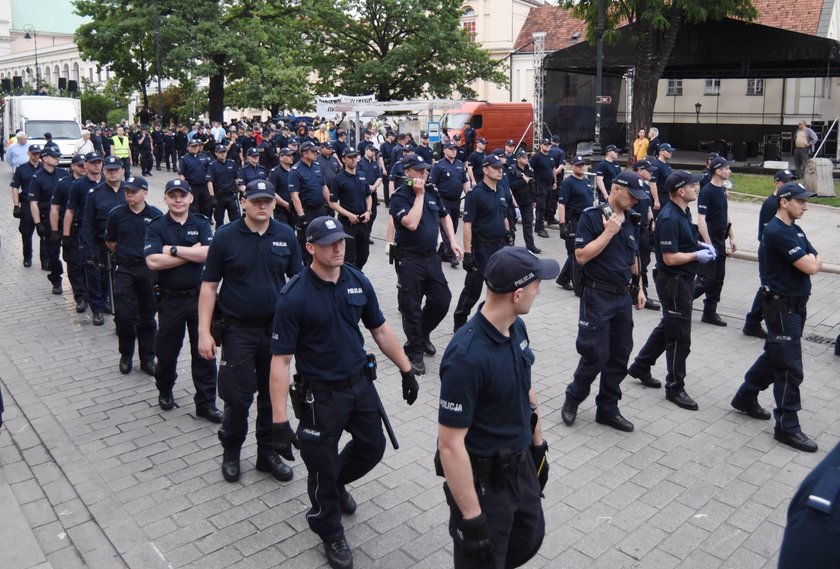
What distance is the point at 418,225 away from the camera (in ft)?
26.3

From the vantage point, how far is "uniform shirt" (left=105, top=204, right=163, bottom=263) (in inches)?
296

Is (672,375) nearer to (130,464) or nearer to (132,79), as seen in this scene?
(130,464)

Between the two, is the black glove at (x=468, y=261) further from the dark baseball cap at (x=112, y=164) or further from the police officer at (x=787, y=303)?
the dark baseball cap at (x=112, y=164)

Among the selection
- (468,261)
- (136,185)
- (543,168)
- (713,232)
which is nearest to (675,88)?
(543,168)

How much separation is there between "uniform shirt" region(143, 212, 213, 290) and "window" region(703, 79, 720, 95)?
1632 inches

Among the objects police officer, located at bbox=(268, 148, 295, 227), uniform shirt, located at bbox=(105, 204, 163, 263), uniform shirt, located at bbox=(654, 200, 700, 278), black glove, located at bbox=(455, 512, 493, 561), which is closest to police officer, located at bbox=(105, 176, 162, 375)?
uniform shirt, located at bbox=(105, 204, 163, 263)

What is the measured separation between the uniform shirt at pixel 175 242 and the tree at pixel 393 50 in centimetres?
3877

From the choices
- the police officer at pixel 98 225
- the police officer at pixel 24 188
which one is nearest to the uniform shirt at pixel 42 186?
the police officer at pixel 24 188

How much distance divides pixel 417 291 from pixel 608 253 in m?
2.42

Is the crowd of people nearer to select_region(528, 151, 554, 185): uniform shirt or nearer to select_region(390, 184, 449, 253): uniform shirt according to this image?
select_region(390, 184, 449, 253): uniform shirt

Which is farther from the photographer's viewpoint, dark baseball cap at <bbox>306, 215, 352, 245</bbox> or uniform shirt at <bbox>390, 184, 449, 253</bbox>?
uniform shirt at <bbox>390, 184, 449, 253</bbox>

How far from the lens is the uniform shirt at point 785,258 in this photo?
6137 millimetres

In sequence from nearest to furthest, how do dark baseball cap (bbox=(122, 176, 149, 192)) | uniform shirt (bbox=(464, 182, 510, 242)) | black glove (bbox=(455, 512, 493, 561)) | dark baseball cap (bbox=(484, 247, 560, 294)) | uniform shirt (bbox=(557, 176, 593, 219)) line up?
black glove (bbox=(455, 512, 493, 561)) → dark baseball cap (bbox=(484, 247, 560, 294)) → dark baseball cap (bbox=(122, 176, 149, 192)) → uniform shirt (bbox=(464, 182, 510, 242)) → uniform shirt (bbox=(557, 176, 593, 219))

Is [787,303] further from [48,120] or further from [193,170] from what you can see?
[48,120]
